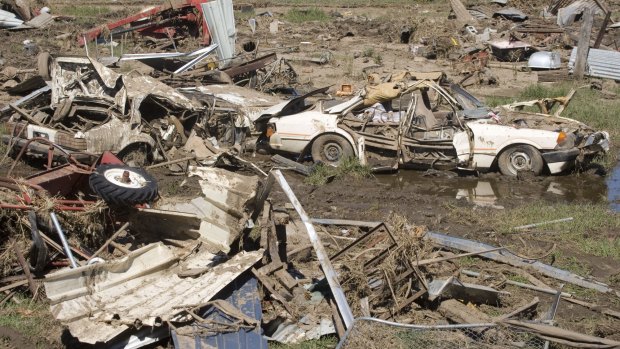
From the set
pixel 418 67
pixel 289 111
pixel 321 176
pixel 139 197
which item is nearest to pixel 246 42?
pixel 418 67

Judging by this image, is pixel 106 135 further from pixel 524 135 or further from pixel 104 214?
pixel 524 135

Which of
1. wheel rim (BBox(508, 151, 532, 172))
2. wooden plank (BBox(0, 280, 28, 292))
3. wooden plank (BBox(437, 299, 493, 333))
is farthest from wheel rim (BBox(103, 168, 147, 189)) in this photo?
wheel rim (BBox(508, 151, 532, 172))

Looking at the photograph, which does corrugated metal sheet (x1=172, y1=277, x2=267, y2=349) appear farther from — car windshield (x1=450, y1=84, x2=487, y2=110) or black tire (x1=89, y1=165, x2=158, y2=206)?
car windshield (x1=450, y1=84, x2=487, y2=110)

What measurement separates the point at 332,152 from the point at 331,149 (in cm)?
6

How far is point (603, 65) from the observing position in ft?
63.5

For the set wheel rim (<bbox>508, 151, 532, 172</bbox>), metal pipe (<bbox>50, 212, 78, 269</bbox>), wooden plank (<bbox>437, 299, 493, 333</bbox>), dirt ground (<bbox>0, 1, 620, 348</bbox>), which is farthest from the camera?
wheel rim (<bbox>508, 151, 532, 172</bbox>)

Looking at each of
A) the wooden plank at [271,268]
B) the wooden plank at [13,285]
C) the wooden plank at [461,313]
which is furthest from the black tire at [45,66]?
the wooden plank at [461,313]

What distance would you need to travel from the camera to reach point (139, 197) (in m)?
7.72

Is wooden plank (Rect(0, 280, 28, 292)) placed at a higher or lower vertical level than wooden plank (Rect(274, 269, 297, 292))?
lower

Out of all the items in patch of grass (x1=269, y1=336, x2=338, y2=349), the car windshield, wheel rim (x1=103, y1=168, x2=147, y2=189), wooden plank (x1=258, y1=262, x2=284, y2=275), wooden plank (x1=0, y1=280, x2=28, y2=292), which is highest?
the car windshield

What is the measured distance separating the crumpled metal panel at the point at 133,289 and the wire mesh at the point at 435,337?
1.44 metres

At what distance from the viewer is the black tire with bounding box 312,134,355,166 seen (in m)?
12.3

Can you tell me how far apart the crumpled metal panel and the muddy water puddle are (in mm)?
5181

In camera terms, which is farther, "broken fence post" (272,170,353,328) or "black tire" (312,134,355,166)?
"black tire" (312,134,355,166)
